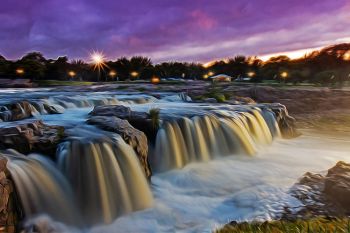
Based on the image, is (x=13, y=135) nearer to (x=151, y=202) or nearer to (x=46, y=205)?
(x=46, y=205)

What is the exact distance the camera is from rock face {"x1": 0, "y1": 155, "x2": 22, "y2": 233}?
5.21 m

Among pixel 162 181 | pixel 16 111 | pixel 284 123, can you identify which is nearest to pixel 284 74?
pixel 284 123

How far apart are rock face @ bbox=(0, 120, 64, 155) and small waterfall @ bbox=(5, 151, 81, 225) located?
23 cm

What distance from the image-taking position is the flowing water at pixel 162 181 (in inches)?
254

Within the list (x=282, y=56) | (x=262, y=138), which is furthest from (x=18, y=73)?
(x=282, y=56)

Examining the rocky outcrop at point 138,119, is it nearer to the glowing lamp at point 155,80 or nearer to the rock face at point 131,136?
the rock face at point 131,136

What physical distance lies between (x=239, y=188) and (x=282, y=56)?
236ft

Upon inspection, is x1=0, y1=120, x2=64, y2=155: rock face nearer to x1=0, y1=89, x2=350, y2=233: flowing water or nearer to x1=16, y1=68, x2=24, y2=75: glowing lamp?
x1=0, y1=89, x2=350, y2=233: flowing water

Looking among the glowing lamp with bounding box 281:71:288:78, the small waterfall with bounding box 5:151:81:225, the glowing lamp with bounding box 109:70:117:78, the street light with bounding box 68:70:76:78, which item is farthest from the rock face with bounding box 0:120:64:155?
the glowing lamp with bounding box 109:70:117:78

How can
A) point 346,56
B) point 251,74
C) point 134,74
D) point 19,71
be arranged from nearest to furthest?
point 19,71, point 346,56, point 134,74, point 251,74

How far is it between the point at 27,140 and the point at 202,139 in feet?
19.0

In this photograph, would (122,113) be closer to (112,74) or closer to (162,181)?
(162,181)

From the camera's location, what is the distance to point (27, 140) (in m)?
7.14

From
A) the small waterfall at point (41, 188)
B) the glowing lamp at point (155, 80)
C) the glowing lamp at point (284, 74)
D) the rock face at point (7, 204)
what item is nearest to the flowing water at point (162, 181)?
the small waterfall at point (41, 188)
